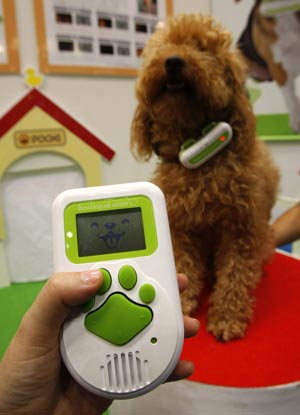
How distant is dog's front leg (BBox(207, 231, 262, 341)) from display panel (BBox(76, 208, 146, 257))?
368 mm

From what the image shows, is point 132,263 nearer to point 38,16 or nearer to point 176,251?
point 176,251

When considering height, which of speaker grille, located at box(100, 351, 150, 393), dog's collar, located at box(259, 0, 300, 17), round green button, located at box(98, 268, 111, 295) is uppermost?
dog's collar, located at box(259, 0, 300, 17)

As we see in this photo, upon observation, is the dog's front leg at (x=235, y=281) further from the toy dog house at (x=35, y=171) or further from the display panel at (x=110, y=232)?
the toy dog house at (x=35, y=171)

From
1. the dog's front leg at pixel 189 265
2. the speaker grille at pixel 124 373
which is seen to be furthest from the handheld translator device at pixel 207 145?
the speaker grille at pixel 124 373

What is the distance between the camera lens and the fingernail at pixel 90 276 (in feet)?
1.12

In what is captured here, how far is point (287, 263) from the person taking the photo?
0.91m

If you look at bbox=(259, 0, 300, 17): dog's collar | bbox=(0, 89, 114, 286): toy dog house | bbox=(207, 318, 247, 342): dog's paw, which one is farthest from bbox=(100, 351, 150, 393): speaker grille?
bbox=(259, 0, 300, 17): dog's collar

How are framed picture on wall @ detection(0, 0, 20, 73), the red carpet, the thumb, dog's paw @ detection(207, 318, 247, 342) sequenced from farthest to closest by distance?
framed picture on wall @ detection(0, 0, 20, 73), dog's paw @ detection(207, 318, 247, 342), the red carpet, the thumb

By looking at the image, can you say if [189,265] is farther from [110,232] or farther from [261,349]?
[110,232]

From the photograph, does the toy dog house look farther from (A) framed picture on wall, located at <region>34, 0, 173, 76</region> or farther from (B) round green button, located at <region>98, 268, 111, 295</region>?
(B) round green button, located at <region>98, 268, 111, 295</region>

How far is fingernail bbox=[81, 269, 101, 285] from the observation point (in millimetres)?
341

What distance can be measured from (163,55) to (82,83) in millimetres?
529

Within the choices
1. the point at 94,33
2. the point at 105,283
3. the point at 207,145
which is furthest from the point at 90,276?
the point at 94,33

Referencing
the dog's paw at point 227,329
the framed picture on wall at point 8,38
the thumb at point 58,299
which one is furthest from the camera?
the framed picture on wall at point 8,38
